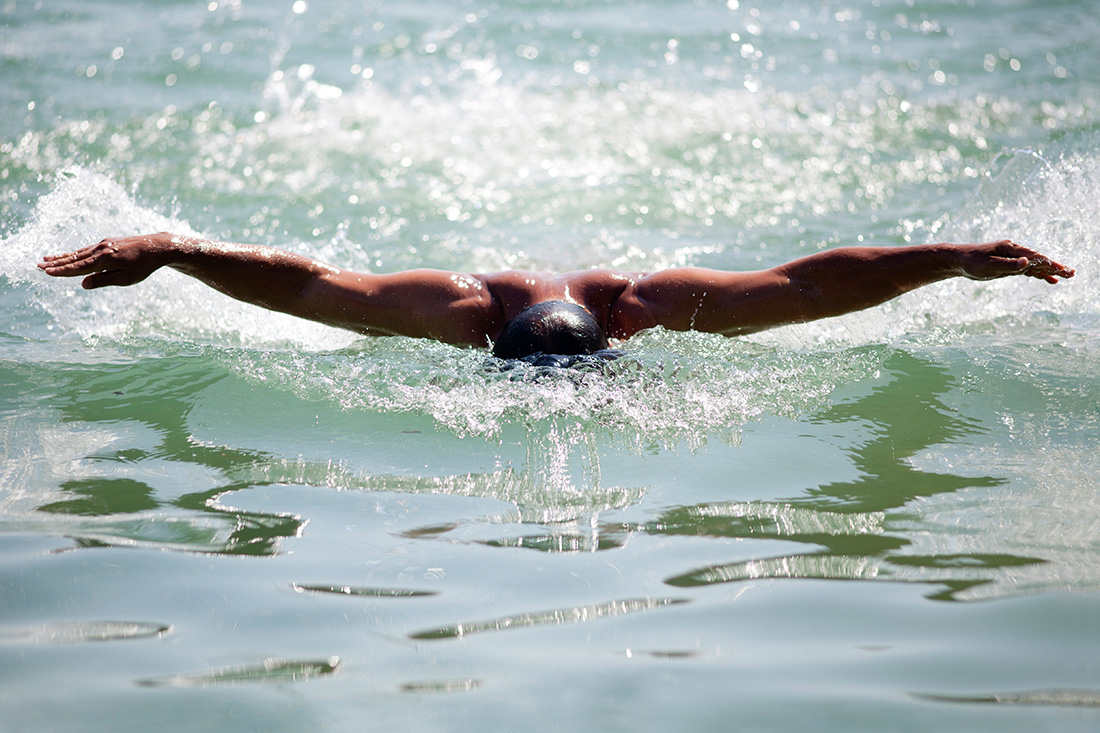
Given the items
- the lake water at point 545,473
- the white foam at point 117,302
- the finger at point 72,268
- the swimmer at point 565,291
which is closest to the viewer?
the lake water at point 545,473

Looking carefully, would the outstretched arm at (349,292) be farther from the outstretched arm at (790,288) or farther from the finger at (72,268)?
the outstretched arm at (790,288)

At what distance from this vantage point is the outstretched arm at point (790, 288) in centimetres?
375

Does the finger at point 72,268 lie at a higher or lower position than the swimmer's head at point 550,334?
higher

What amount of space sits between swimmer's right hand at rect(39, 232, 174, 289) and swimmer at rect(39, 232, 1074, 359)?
65 mm

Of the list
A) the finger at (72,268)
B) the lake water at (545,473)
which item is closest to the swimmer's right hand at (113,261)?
the finger at (72,268)

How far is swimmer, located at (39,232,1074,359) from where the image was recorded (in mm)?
3752

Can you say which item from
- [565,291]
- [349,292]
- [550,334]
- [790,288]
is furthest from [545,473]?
[790,288]

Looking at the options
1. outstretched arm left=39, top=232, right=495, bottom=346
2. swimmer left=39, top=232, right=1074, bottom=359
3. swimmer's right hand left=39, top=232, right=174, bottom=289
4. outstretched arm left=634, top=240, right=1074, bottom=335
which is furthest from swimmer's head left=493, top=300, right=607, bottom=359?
swimmer's right hand left=39, top=232, right=174, bottom=289

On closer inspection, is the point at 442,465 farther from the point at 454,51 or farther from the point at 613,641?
the point at 454,51

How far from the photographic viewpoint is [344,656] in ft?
6.93

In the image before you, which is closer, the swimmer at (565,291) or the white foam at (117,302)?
the swimmer at (565,291)

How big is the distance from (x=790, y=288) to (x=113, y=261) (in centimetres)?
251

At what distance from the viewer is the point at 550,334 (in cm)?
346

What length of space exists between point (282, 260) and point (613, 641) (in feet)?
7.58
